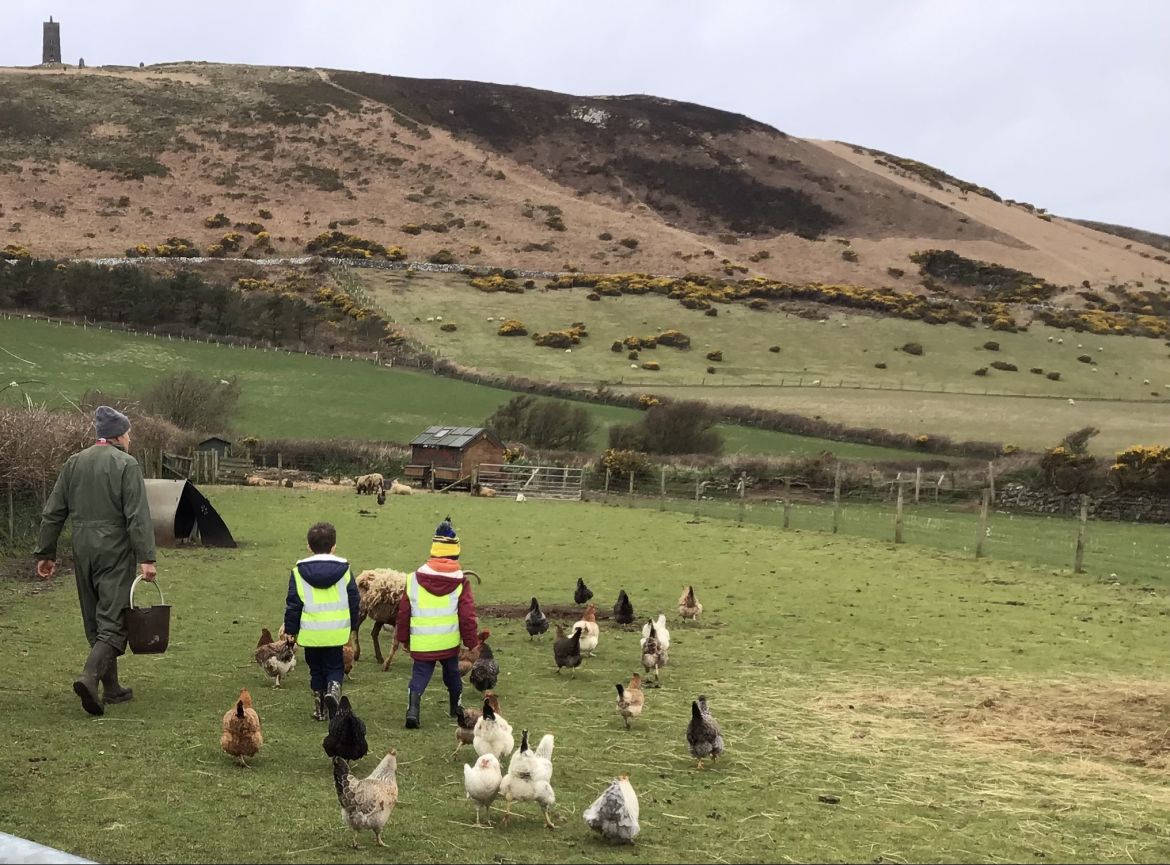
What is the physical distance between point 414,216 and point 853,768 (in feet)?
324

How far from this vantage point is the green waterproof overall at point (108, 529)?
9.45 meters

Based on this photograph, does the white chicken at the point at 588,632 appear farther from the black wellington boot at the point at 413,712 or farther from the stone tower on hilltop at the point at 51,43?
the stone tower on hilltop at the point at 51,43

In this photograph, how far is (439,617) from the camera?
9664mm

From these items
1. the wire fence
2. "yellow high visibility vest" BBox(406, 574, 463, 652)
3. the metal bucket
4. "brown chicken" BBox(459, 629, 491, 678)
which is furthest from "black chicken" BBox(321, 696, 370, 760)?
the wire fence

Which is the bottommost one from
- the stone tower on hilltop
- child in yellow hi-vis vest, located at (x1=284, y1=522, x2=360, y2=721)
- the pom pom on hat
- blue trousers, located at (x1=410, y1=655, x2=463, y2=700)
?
blue trousers, located at (x1=410, y1=655, x2=463, y2=700)

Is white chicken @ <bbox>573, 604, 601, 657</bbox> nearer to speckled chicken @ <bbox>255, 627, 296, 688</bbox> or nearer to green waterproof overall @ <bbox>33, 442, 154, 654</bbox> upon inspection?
speckled chicken @ <bbox>255, 627, 296, 688</bbox>

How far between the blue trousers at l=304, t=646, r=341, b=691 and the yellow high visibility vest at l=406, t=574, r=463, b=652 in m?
0.64

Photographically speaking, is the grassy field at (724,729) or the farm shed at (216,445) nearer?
the grassy field at (724,729)

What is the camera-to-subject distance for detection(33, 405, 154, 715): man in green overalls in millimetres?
9438

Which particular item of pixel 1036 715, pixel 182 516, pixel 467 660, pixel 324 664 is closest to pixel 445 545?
pixel 324 664

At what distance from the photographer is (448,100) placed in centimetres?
13600

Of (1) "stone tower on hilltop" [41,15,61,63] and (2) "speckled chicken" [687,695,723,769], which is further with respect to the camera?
(1) "stone tower on hilltop" [41,15,61,63]

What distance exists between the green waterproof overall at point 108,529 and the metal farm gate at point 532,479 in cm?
3205

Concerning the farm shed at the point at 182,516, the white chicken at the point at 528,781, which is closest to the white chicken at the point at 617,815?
the white chicken at the point at 528,781
